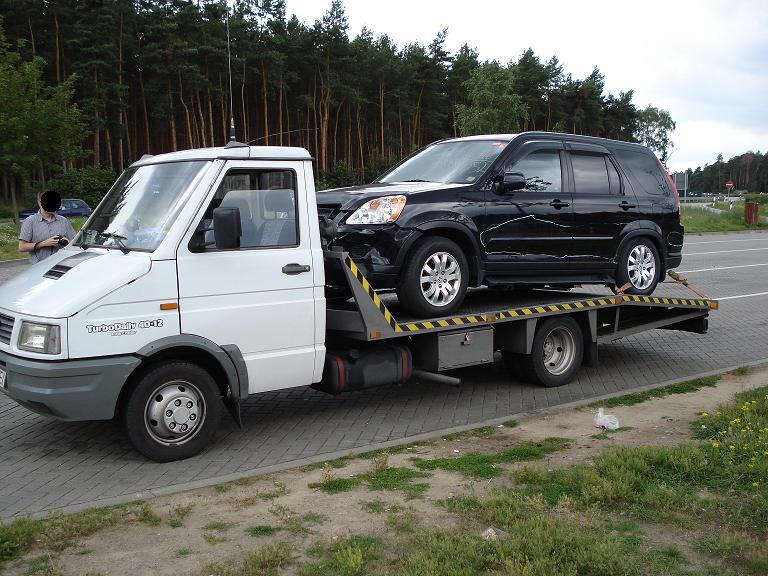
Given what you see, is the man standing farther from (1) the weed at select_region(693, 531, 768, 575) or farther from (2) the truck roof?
(1) the weed at select_region(693, 531, 768, 575)

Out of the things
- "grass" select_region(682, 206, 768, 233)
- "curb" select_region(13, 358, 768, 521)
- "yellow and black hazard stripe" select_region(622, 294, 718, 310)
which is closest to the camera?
"curb" select_region(13, 358, 768, 521)

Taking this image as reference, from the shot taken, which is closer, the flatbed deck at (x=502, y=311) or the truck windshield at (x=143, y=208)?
the truck windshield at (x=143, y=208)

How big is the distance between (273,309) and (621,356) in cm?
552

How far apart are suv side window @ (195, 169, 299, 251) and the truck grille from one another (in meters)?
1.50

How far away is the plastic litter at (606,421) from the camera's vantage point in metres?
6.50

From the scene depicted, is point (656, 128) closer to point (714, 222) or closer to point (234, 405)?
point (714, 222)

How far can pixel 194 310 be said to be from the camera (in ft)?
18.9

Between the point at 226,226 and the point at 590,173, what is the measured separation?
458 cm

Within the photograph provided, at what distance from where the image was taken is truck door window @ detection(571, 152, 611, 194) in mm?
8477

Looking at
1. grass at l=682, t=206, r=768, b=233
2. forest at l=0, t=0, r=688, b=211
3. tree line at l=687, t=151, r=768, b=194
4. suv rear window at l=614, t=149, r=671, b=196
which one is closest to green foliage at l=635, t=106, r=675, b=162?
tree line at l=687, t=151, r=768, b=194

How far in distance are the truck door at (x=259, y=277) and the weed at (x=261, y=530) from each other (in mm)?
1737

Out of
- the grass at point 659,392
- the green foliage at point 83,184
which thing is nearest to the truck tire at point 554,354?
the grass at point 659,392

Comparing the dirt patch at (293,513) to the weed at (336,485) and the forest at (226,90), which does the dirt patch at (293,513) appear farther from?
the forest at (226,90)

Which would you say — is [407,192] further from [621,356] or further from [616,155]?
[621,356]
